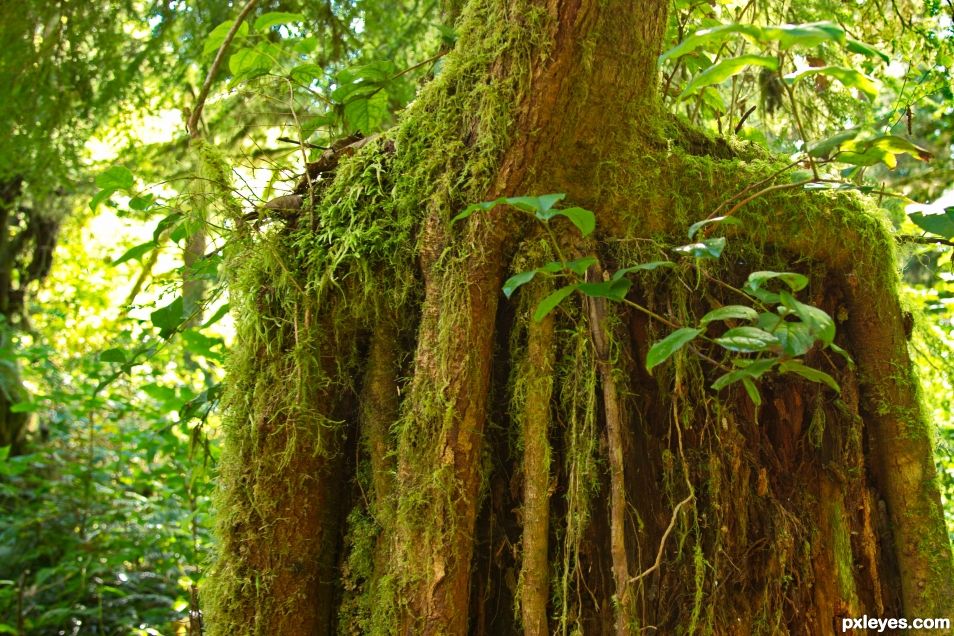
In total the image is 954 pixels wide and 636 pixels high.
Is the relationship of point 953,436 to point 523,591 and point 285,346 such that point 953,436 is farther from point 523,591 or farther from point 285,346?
point 285,346

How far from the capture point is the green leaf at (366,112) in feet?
6.73

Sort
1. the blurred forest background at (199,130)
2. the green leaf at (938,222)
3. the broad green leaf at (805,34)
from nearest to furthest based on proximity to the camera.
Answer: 1. the broad green leaf at (805,34)
2. the green leaf at (938,222)
3. the blurred forest background at (199,130)

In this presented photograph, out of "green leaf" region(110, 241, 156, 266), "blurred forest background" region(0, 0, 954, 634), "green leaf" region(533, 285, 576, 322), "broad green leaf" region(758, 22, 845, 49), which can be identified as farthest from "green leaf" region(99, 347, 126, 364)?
"broad green leaf" region(758, 22, 845, 49)

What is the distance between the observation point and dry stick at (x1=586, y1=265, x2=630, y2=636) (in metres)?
1.42

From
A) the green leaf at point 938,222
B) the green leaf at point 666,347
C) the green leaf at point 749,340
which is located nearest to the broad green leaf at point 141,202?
the green leaf at point 666,347

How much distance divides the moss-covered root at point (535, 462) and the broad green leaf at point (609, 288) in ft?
1.07

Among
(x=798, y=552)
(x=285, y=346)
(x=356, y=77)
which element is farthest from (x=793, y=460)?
(x=356, y=77)

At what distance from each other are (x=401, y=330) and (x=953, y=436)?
2.70m

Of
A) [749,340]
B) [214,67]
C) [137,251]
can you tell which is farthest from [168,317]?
[749,340]

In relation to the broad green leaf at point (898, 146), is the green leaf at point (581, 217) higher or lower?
lower

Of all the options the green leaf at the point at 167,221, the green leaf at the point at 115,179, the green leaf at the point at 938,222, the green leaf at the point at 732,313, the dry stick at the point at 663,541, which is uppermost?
the green leaf at the point at 115,179

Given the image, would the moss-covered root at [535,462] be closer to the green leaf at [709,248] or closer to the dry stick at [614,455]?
the dry stick at [614,455]

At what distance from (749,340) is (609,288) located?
25 cm

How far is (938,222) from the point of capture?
4.64 ft
